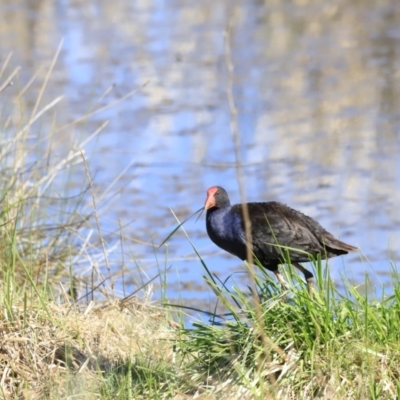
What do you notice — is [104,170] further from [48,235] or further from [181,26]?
[181,26]

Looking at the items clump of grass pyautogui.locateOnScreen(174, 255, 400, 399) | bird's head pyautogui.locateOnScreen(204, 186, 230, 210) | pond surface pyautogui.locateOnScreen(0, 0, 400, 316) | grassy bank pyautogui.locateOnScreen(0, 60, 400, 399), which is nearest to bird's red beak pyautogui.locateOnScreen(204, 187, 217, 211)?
bird's head pyautogui.locateOnScreen(204, 186, 230, 210)

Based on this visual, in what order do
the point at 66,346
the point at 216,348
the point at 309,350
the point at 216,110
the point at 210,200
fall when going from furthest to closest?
the point at 216,110 < the point at 210,200 < the point at 66,346 < the point at 216,348 < the point at 309,350

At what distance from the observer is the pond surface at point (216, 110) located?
21.2 ft

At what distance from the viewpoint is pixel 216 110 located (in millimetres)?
8961

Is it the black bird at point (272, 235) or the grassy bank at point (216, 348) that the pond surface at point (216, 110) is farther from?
the grassy bank at point (216, 348)

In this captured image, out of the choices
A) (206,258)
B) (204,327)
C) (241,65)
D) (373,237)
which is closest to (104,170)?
(206,258)

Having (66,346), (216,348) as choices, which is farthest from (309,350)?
(66,346)

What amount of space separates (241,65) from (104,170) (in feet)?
11.0

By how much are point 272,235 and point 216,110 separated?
17.2 ft

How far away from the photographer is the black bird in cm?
377

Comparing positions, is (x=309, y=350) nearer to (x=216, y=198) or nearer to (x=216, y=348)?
(x=216, y=348)

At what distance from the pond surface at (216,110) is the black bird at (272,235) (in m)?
0.32

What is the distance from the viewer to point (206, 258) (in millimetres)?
6191

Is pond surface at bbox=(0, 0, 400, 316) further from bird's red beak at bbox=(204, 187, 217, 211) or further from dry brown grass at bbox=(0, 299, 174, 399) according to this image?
dry brown grass at bbox=(0, 299, 174, 399)
